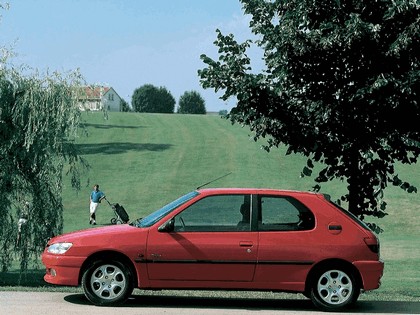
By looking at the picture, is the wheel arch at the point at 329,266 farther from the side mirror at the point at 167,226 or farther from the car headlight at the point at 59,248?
the car headlight at the point at 59,248

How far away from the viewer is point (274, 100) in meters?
14.3

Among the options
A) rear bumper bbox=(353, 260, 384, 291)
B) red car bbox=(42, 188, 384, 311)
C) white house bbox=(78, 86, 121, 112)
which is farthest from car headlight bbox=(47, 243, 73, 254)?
white house bbox=(78, 86, 121, 112)

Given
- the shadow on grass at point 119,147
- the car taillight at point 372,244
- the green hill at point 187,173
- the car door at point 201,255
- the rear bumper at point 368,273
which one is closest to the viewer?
the car door at point 201,255

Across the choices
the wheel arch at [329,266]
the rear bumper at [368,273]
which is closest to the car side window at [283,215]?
the wheel arch at [329,266]

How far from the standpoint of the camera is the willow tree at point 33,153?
18.5 m

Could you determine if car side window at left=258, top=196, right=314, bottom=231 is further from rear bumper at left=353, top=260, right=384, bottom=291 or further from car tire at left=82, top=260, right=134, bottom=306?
car tire at left=82, top=260, right=134, bottom=306

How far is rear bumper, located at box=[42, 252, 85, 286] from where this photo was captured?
34.7ft

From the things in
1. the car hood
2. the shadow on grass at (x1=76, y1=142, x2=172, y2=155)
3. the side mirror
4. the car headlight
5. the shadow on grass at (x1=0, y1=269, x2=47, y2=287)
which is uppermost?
the shadow on grass at (x1=76, y1=142, x2=172, y2=155)

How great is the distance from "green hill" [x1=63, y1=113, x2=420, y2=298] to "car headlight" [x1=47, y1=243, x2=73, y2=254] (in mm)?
8677

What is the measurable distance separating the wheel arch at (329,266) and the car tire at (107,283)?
213cm

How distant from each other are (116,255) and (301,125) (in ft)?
16.0

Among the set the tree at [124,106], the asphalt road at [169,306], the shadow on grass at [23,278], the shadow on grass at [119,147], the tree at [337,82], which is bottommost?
the shadow on grass at [23,278]

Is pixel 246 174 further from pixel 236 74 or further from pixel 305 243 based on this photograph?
pixel 305 243

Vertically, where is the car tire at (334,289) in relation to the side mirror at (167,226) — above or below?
below
